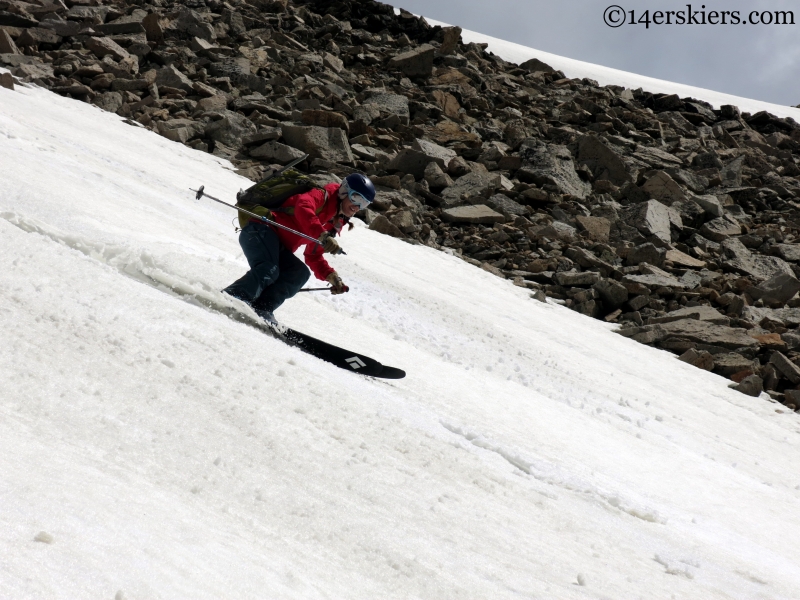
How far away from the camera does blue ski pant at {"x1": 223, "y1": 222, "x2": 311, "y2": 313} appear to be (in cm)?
612

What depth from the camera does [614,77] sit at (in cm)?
3978

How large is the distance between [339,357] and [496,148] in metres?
17.7

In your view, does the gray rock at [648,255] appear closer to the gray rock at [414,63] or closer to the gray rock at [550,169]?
the gray rock at [550,169]

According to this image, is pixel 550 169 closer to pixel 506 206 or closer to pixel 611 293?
pixel 506 206

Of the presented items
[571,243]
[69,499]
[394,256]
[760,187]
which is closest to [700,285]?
[571,243]

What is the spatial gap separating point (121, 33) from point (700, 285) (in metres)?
19.4

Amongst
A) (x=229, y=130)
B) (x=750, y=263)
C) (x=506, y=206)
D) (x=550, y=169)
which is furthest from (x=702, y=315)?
(x=229, y=130)

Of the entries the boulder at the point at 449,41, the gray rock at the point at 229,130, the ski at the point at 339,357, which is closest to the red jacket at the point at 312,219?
the ski at the point at 339,357

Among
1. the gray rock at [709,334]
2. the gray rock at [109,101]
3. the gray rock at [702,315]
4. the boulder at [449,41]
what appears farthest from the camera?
the boulder at [449,41]

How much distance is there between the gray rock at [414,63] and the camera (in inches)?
1141

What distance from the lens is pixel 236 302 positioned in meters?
5.85

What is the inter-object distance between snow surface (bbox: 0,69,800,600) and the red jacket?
795 mm

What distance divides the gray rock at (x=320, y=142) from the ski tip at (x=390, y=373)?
1406 cm

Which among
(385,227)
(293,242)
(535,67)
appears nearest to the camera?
(293,242)
